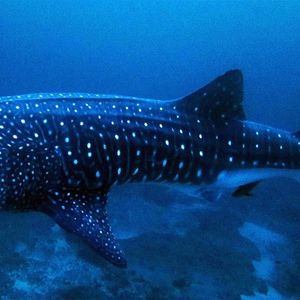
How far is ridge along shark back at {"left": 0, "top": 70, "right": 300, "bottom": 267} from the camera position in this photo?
4.20 m

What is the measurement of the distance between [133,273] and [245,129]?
3484mm

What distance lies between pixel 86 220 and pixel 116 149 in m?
0.90

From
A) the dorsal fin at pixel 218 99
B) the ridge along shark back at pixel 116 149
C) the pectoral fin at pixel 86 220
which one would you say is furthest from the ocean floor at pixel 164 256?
the dorsal fin at pixel 218 99

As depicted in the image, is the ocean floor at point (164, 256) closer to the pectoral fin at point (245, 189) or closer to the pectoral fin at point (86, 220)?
the pectoral fin at point (245, 189)

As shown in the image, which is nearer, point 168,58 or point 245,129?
point 245,129

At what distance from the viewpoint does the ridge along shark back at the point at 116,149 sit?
13.8 ft

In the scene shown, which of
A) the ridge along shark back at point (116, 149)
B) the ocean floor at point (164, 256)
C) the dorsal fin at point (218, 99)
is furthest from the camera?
the ocean floor at point (164, 256)

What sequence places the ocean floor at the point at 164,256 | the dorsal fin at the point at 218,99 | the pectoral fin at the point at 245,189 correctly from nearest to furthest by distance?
the dorsal fin at the point at 218,99
the pectoral fin at the point at 245,189
the ocean floor at the point at 164,256

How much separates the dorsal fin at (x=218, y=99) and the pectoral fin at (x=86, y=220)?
178 cm

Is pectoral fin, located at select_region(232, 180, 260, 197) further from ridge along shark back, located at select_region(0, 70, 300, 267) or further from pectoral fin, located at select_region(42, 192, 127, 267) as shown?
pectoral fin, located at select_region(42, 192, 127, 267)

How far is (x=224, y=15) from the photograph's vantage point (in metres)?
81.0

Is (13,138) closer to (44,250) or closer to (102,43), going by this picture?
(44,250)

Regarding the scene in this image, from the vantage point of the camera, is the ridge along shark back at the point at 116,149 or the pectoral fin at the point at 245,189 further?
the pectoral fin at the point at 245,189

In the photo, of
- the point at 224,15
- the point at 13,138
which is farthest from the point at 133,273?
the point at 224,15
